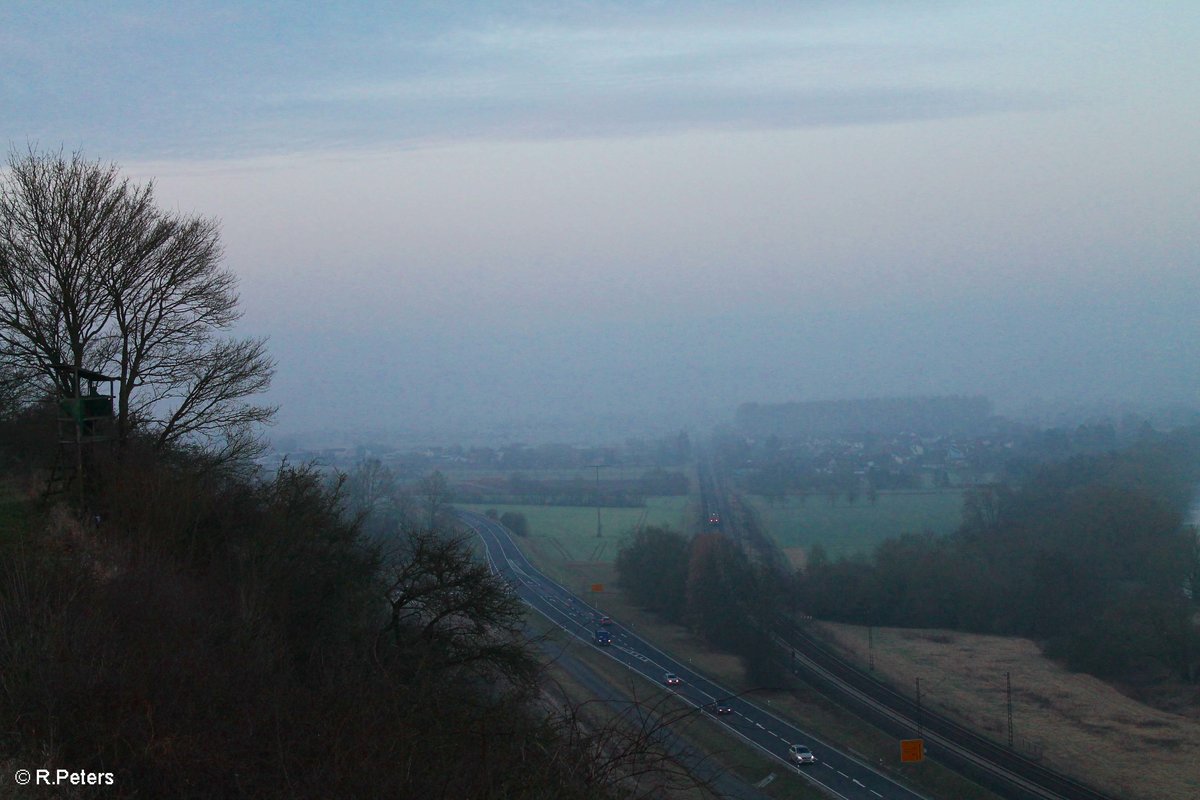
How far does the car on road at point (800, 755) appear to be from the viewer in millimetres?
11539

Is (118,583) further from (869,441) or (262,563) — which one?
(869,441)

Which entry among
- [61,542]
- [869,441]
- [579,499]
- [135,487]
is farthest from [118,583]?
[869,441]

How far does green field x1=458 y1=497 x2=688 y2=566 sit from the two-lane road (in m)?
2.52

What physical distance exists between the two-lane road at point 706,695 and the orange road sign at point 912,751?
0.59 m

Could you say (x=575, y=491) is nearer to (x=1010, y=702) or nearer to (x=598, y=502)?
(x=598, y=502)

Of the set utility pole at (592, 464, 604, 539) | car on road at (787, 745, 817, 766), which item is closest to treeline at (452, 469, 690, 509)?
utility pole at (592, 464, 604, 539)

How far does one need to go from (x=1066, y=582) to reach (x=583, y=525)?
12.3 m

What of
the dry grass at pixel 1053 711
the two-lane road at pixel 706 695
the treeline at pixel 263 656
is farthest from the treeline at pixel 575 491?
the treeline at pixel 263 656

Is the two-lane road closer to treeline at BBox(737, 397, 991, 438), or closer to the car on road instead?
the car on road

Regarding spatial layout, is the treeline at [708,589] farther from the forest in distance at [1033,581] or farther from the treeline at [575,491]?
the treeline at [575,491]

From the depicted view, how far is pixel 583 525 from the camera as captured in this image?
26.2 metres

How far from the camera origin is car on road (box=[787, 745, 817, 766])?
1154cm

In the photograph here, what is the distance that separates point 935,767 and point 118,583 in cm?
990

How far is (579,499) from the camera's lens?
30109mm
